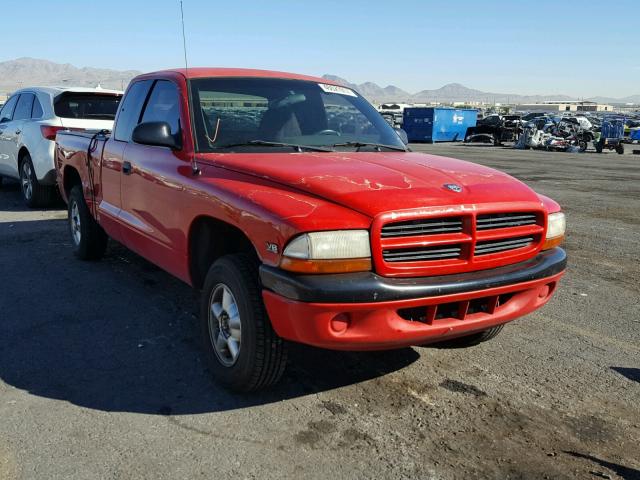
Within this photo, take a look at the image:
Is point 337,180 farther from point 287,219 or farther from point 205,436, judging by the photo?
point 205,436

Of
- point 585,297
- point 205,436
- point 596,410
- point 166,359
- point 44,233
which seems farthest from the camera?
point 44,233

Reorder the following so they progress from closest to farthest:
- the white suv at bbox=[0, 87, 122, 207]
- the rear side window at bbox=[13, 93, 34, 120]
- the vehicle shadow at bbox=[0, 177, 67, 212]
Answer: the white suv at bbox=[0, 87, 122, 207], the vehicle shadow at bbox=[0, 177, 67, 212], the rear side window at bbox=[13, 93, 34, 120]

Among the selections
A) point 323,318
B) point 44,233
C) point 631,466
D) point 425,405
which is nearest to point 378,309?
point 323,318

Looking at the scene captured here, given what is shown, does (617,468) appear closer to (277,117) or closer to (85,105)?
(277,117)

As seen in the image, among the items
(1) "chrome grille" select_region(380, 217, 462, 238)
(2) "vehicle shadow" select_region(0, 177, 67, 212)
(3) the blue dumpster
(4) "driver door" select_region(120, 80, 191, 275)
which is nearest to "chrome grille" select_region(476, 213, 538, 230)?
(1) "chrome grille" select_region(380, 217, 462, 238)

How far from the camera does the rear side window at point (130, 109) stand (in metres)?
5.02

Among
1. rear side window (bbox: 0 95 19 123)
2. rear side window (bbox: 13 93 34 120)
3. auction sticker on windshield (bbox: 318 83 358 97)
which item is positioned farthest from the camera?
rear side window (bbox: 0 95 19 123)

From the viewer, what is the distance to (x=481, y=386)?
3645 millimetres

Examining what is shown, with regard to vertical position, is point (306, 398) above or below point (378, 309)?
below

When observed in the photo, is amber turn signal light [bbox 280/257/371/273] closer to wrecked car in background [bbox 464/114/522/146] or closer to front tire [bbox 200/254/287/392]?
front tire [bbox 200/254/287/392]

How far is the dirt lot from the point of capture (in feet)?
9.37

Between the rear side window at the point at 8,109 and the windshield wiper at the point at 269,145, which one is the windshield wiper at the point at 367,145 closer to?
the windshield wiper at the point at 269,145

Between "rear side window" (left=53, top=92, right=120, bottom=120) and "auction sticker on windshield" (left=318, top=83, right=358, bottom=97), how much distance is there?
5234 mm

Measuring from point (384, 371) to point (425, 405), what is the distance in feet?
1.57
